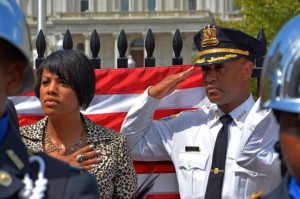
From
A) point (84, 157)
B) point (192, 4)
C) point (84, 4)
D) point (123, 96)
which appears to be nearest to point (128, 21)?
point (192, 4)

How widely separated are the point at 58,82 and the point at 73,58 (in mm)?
121

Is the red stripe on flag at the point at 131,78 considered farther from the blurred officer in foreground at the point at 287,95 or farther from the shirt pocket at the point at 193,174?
the blurred officer in foreground at the point at 287,95

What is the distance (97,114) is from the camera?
4.98 metres

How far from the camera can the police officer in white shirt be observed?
12.9 feet

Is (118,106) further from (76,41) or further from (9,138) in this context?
(76,41)

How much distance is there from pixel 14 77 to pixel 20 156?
0.64ft

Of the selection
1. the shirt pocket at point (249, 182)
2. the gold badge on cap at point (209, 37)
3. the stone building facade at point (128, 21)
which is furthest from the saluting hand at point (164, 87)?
the stone building facade at point (128, 21)

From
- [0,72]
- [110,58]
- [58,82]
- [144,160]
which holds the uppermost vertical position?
[0,72]

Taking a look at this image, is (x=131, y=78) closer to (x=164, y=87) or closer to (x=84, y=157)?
(x=164, y=87)

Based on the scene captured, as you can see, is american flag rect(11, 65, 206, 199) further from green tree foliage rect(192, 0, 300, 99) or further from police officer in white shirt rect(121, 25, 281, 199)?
green tree foliage rect(192, 0, 300, 99)

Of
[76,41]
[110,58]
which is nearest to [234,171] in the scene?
[110,58]

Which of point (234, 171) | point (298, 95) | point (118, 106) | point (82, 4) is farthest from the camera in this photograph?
point (82, 4)

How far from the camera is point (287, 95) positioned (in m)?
2.07

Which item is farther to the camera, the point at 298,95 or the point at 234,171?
the point at 234,171
